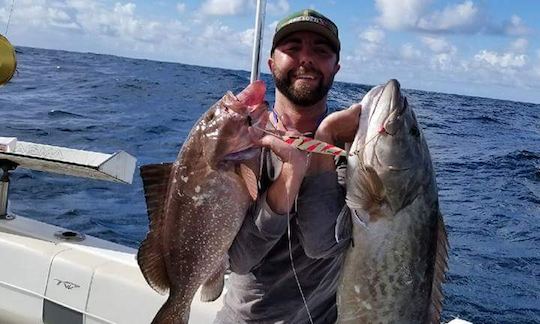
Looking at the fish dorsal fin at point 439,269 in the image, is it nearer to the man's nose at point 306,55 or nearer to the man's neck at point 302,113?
the man's neck at point 302,113

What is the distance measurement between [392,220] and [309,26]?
898 mm

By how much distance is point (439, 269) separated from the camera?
7.36 ft

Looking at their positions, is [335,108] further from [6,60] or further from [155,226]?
[6,60]

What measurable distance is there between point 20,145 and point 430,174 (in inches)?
157

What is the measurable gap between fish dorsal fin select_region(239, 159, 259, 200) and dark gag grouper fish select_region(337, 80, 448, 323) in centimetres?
35

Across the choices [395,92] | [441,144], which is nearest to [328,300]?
[395,92]

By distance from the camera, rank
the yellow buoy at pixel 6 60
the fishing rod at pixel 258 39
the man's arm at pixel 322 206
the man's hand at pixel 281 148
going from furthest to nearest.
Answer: the yellow buoy at pixel 6 60 → the fishing rod at pixel 258 39 → the man's arm at pixel 322 206 → the man's hand at pixel 281 148

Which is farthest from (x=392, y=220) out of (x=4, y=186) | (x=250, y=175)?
(x=4, y=186)

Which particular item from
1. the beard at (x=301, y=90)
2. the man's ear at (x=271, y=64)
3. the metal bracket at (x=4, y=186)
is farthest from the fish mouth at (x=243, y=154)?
the metal bracket at (x=4, y=186)

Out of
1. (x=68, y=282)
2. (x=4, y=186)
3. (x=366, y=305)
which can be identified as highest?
(x=366, y=305)

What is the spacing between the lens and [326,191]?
7.43 ft

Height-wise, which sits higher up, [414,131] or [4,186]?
[414,131]

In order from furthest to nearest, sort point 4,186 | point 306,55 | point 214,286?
point 4,186 → point 306,55 → point 214,286

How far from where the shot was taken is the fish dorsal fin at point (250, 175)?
220 cm
